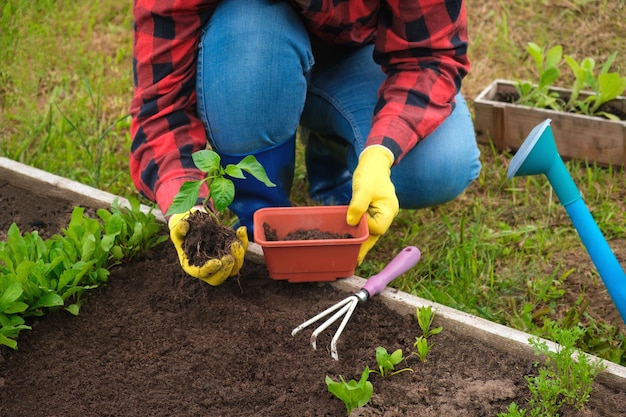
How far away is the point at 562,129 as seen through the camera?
2.68 m

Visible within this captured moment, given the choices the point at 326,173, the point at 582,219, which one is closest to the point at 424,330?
the point at 582,219

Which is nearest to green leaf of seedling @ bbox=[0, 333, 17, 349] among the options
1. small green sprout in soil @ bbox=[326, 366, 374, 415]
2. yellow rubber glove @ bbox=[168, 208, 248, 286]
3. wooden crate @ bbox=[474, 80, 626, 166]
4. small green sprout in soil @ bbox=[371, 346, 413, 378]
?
yellow rubber glove @ bbox=[168, 208, 248, 286]

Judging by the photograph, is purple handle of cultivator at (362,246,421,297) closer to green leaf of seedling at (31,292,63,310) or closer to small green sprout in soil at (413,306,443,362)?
small green sprout in soil at (413,306,443,362)

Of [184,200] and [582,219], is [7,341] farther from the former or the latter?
[582,219]

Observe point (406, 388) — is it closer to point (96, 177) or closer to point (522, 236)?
point (522, 236)

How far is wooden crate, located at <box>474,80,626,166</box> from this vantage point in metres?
2.61

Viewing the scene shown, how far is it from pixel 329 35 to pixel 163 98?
515 mm

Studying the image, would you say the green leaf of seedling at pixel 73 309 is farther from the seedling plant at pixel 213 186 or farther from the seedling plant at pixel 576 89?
the seedling plant at pixel 576 89

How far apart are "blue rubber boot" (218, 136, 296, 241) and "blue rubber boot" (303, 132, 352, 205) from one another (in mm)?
378

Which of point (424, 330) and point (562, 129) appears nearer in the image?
point (424, 330)

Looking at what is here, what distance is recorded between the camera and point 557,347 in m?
1.59

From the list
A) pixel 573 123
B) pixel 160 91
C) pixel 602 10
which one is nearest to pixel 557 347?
pixel 160 91

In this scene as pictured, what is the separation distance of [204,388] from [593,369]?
818mm

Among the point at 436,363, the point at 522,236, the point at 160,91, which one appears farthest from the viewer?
the point at 522,236
